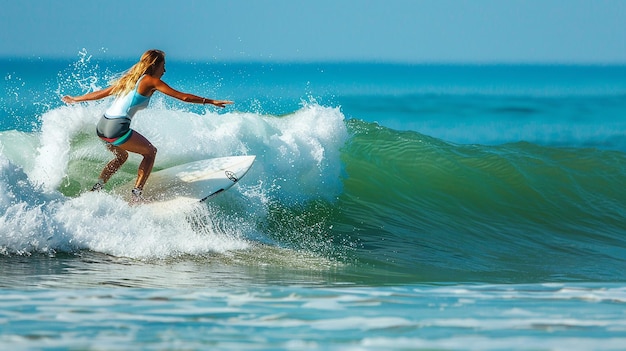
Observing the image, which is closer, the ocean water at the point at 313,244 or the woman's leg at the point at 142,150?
the ocean water at the point at 313,244

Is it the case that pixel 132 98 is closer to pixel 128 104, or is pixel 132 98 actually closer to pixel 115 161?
pixel 128 104

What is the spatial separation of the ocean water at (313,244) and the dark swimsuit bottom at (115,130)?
0.51m

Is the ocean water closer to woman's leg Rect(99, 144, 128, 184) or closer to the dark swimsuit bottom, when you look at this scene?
woman's leg Rect(99, 144, 128, 184)

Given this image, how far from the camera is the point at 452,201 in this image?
11.2m

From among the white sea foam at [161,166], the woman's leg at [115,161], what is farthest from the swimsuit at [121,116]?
the white sea foam at [161,166]

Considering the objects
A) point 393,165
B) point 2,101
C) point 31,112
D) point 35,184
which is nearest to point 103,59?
point 2,101

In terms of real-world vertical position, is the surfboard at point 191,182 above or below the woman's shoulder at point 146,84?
below

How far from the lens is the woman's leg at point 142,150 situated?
24.8 ft

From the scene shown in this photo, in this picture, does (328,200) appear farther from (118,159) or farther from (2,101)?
(2,101)

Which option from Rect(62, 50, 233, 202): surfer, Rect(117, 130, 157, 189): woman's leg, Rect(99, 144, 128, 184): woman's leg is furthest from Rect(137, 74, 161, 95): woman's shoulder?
Rect(99, 144, 128, 184): woman's leg

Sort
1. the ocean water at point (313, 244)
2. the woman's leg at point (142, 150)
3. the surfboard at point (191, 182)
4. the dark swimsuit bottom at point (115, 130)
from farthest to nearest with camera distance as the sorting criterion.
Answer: the surfboard at point (191, 182) < the woman's leg at point (142, 150) < the dark swimsuit bottom at point (115, 130) < the ocean water at point (313, 244)

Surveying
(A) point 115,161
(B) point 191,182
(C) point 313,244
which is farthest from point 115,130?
(C) point 313,244

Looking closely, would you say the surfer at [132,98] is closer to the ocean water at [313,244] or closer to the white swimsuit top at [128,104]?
the white swimsuit top at [128,104]

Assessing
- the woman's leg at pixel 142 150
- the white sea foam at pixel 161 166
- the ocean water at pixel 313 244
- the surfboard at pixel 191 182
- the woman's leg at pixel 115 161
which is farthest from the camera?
the surfboard at pixel 191 182
